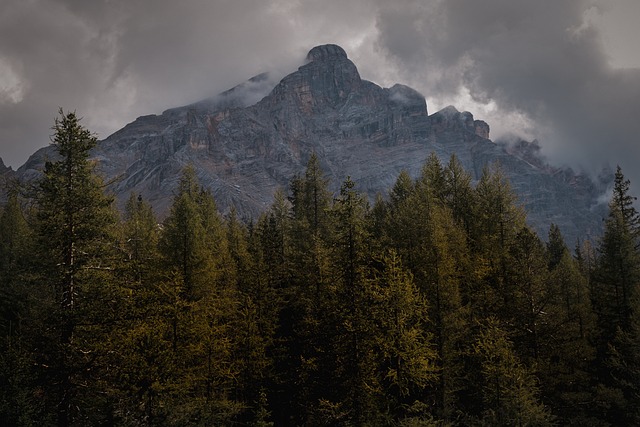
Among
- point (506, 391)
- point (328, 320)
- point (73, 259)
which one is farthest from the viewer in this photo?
point (328, 320)


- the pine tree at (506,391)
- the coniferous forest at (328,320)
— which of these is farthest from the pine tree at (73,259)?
the pine tree at (506,391)

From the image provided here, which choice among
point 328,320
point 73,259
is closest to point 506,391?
point 328,320

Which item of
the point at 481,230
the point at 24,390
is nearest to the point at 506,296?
the point at 481,230

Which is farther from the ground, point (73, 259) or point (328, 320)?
point (73, 259)

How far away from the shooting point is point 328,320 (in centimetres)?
2134

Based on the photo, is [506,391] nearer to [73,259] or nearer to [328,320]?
[328,320]

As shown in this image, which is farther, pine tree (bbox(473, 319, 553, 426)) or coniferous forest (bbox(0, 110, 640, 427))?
pine tree (bbox(473, 319, 553, 426))

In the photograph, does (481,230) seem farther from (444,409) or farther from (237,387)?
(237,387)

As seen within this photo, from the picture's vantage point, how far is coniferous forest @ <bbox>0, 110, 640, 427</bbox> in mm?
17328

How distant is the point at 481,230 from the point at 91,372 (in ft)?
83.6

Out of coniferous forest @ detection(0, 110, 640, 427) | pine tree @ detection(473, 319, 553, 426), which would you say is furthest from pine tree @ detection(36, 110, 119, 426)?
pine tree @ detection(473, 319, 553, 426)

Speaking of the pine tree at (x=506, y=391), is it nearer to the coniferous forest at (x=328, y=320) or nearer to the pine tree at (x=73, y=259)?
the coniferous forest at (x=328, y=320)

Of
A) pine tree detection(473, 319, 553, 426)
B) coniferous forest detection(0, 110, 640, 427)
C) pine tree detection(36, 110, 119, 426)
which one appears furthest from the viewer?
pine tree detection(473, 319, 553, 426)

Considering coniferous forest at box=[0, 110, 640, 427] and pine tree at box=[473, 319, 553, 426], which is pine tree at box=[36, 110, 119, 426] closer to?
coniferous forest at box=[0, 110, 640, 427]
